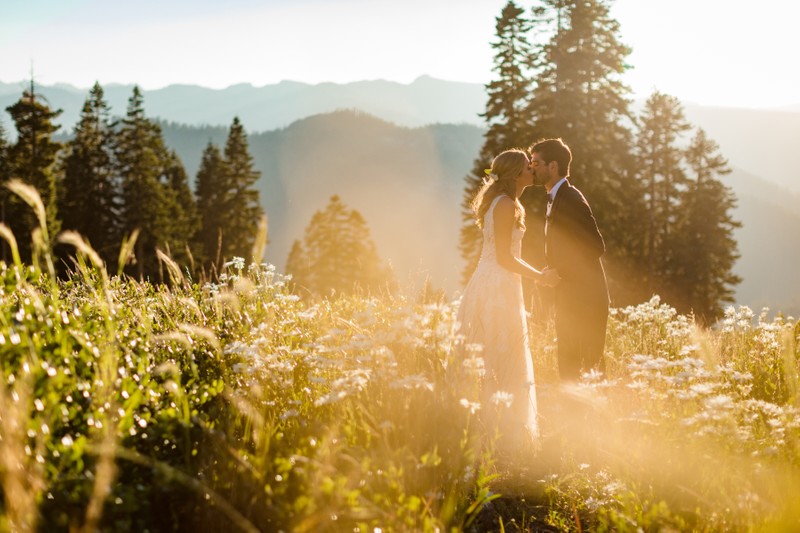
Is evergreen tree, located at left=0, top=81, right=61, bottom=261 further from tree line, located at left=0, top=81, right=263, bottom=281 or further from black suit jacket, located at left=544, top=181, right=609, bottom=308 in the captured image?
black suit jacket, located at left=544, top=181, right=609, bottom=308

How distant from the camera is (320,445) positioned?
326 cm

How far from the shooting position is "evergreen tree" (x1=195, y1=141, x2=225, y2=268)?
160 ft

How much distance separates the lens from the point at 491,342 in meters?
5.90

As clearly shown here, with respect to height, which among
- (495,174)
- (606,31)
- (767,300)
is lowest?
(767,300)

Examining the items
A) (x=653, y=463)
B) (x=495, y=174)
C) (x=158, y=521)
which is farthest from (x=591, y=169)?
(x=158, y=521)

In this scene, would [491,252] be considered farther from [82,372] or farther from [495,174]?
[82,372]

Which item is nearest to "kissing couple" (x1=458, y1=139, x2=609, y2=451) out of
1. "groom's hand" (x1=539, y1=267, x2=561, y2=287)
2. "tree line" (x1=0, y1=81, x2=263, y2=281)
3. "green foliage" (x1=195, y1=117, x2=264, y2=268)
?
"groom's hand" (x1=539, y1=267, x2=561, y2=287)

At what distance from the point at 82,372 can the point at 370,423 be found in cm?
179

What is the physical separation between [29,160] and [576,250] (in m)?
42.7

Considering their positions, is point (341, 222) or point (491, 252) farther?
point (341, 222)

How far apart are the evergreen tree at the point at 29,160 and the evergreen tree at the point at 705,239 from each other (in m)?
41.6

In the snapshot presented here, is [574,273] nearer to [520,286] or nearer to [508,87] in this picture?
[520,286]

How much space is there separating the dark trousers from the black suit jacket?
0.05 m

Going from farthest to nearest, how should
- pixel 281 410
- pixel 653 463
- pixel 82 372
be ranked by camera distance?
pixel 281 410, pixel 653 463, pixel 82 372
